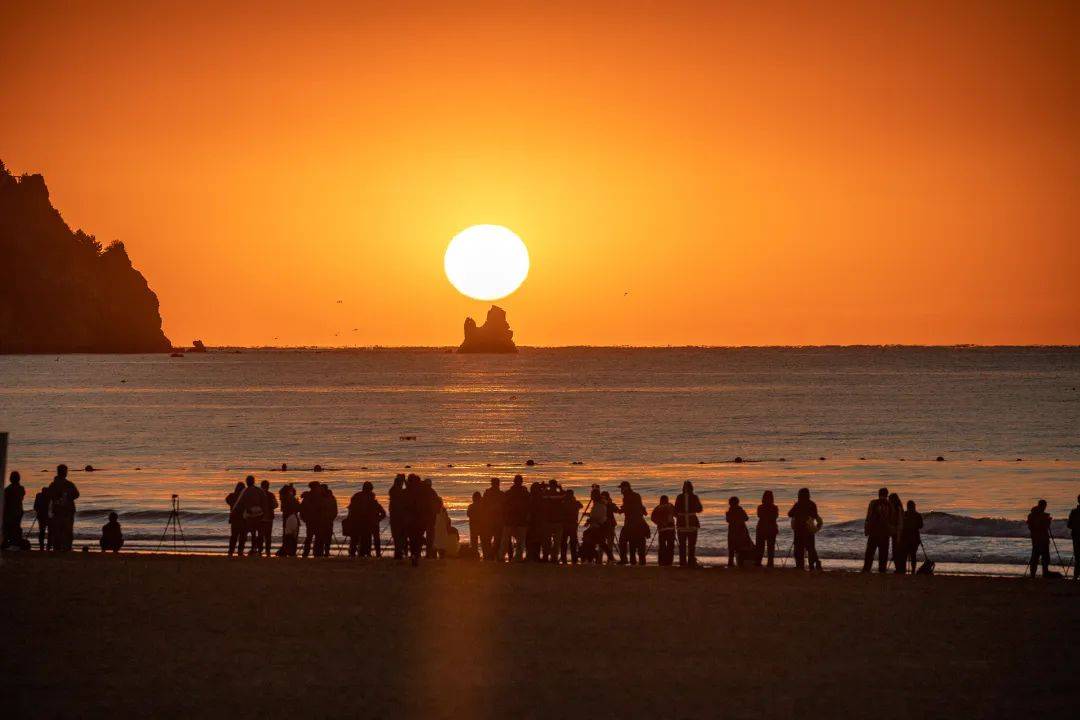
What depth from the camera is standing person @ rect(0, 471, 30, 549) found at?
23.2m

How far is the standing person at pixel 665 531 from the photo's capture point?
22328 mm

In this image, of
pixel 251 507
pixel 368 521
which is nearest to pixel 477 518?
pixel 368 521

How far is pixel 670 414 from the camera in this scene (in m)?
A: 110

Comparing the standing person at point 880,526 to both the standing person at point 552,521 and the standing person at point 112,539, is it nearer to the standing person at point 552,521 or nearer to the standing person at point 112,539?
the standing person at point 552,521

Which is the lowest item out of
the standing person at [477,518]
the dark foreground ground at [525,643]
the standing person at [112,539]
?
the dark foreground ground at [525,643]

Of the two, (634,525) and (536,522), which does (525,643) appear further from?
(634,525)

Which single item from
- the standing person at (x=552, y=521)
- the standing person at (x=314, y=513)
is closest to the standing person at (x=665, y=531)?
the standing person at (x=552, y=521)

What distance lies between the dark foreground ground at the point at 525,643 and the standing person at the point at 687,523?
1.65 m

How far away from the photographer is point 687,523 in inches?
875

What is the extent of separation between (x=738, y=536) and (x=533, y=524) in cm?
363

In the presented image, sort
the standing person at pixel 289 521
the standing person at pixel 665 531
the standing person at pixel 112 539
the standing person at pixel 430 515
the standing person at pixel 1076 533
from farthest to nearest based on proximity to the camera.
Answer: the standing person at pixel 112 539 < the standing person at pixel 289 521 < the standing person at pixel 665 531 < the standing person at pixel 430 515 < the standing person at pixel 1076 533

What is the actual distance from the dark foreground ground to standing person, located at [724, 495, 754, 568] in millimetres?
1516

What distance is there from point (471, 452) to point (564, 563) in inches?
1996

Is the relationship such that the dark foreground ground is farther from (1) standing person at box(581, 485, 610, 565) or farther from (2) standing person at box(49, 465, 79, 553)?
(2) standing person at box(49, 465, 79, 553)
